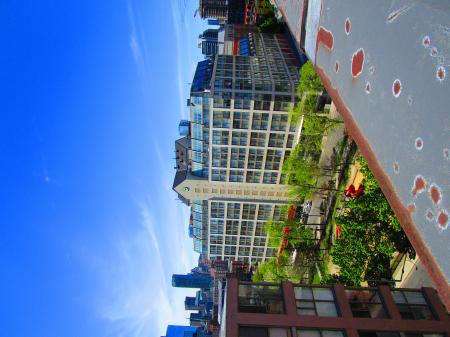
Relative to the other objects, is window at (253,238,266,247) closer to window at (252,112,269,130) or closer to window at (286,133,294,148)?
window at (286,133,294,148)

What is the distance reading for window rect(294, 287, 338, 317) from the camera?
22688mm

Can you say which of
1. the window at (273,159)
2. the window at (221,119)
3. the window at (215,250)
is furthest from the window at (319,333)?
the window at (215,250)

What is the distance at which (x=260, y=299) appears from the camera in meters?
23.6

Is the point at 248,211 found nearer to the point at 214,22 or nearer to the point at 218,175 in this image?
the point at 218,175

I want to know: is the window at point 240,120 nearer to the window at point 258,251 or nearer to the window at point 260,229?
the window at point 260,229

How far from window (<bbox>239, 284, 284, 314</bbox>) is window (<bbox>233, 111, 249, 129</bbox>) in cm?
3515

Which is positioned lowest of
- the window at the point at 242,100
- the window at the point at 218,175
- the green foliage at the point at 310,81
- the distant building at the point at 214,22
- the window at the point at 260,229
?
the green foliage at the point at 310,81

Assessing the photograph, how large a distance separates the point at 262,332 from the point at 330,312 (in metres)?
4.79

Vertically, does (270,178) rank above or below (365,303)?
above

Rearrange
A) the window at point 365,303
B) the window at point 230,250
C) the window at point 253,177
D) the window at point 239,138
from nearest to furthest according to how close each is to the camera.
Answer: the window at point 365,303, the window at point 239,138, the window at point 253,177, the window at point 230,250

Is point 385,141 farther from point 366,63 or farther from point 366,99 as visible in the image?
point 366,63

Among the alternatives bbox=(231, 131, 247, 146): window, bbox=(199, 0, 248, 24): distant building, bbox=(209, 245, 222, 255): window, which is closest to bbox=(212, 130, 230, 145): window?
bbox=(231, 131, 247, 146): window

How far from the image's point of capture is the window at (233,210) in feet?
236

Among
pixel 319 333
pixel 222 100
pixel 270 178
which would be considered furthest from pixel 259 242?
pixel 319 333
